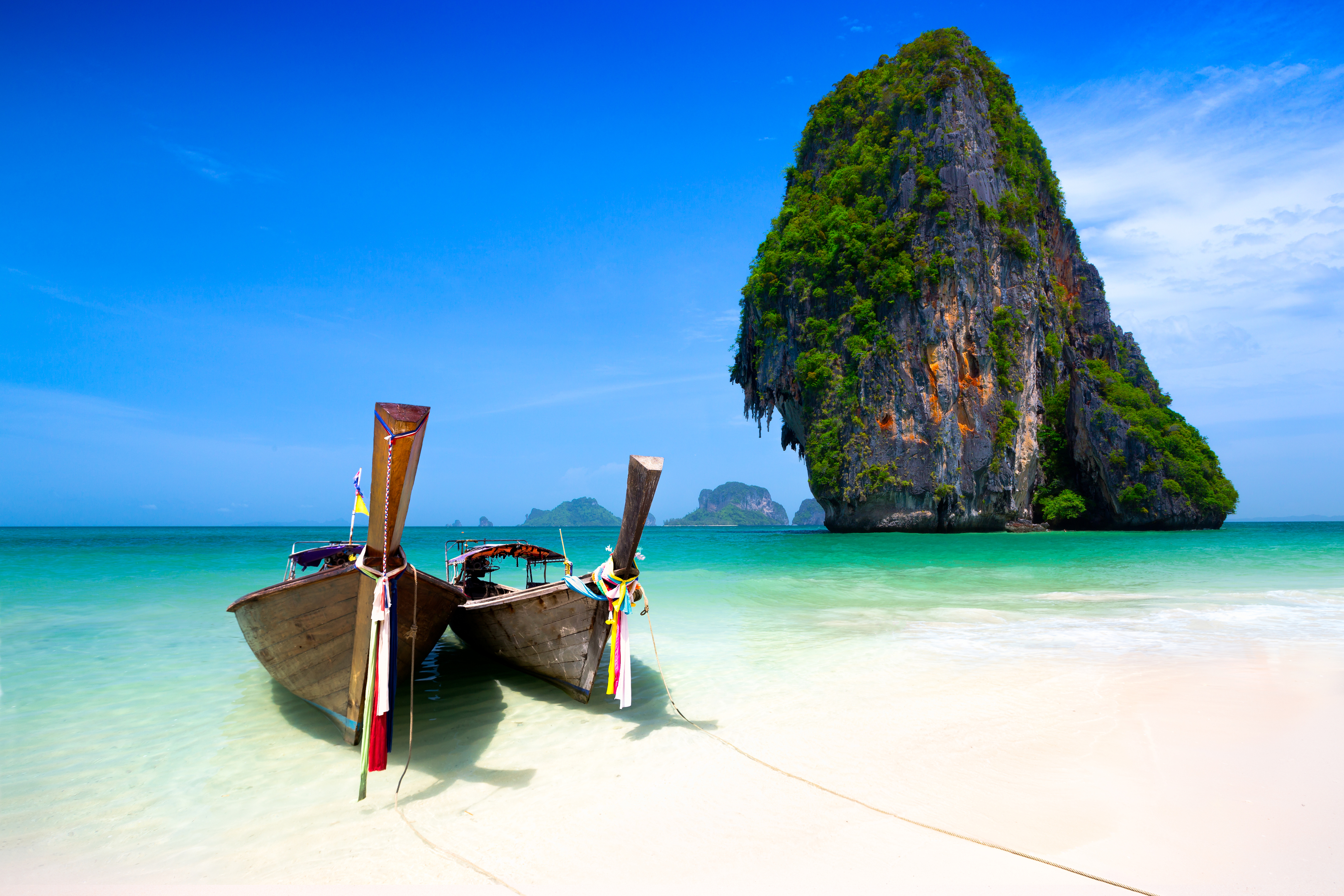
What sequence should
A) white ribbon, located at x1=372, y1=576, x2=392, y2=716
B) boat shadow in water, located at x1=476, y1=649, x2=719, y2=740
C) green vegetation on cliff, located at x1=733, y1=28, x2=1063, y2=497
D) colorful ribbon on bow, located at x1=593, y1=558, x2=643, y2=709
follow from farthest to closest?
green vegetation on cliff, located at x1=733, y1=28, x2=1063, y2=497, boat shadow in water, located at x1=476, y1=649, x2=719, y2=740, colorful ribbon on bow, located at x1=593, y1=558, x2=643, y2=709, white ribbon, located at x1=372, y1=576, x2=392, y2=716

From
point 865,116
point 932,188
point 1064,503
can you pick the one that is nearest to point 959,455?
point 1064,503

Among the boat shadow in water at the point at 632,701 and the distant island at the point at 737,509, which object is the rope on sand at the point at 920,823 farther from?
the distant island at the point at 737,509

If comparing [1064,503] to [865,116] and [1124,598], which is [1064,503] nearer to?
[865,116]

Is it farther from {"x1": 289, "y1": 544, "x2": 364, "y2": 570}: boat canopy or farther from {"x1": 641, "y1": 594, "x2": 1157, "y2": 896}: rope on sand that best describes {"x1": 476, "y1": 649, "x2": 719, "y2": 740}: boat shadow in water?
{"x1": 289, "y1": 544, "x2": 364, "y2": 570}: boat canopy

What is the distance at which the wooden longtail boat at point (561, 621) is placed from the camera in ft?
15.7

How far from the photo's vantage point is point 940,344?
34.4 metres

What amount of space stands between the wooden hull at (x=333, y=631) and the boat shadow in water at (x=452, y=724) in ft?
1.36

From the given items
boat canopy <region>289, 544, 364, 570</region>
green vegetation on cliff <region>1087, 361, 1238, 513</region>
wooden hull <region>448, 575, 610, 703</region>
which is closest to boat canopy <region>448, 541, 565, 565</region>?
boat canopy <region>289, 544, 364, 570</region>

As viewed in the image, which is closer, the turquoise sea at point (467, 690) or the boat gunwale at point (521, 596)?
the turquoise sea at point (467, 690)

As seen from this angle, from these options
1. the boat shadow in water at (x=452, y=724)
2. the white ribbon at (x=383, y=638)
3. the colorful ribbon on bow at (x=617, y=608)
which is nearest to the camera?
the white ribbon at (x=383, y=638)

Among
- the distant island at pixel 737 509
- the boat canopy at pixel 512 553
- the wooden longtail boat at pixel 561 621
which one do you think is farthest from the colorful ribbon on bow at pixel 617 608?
the distant island at pixel 737 509

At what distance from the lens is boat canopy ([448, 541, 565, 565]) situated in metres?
8.48

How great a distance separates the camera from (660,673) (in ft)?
22.8

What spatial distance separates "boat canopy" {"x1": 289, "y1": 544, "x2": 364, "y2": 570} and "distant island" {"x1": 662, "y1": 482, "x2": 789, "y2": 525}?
137 m
